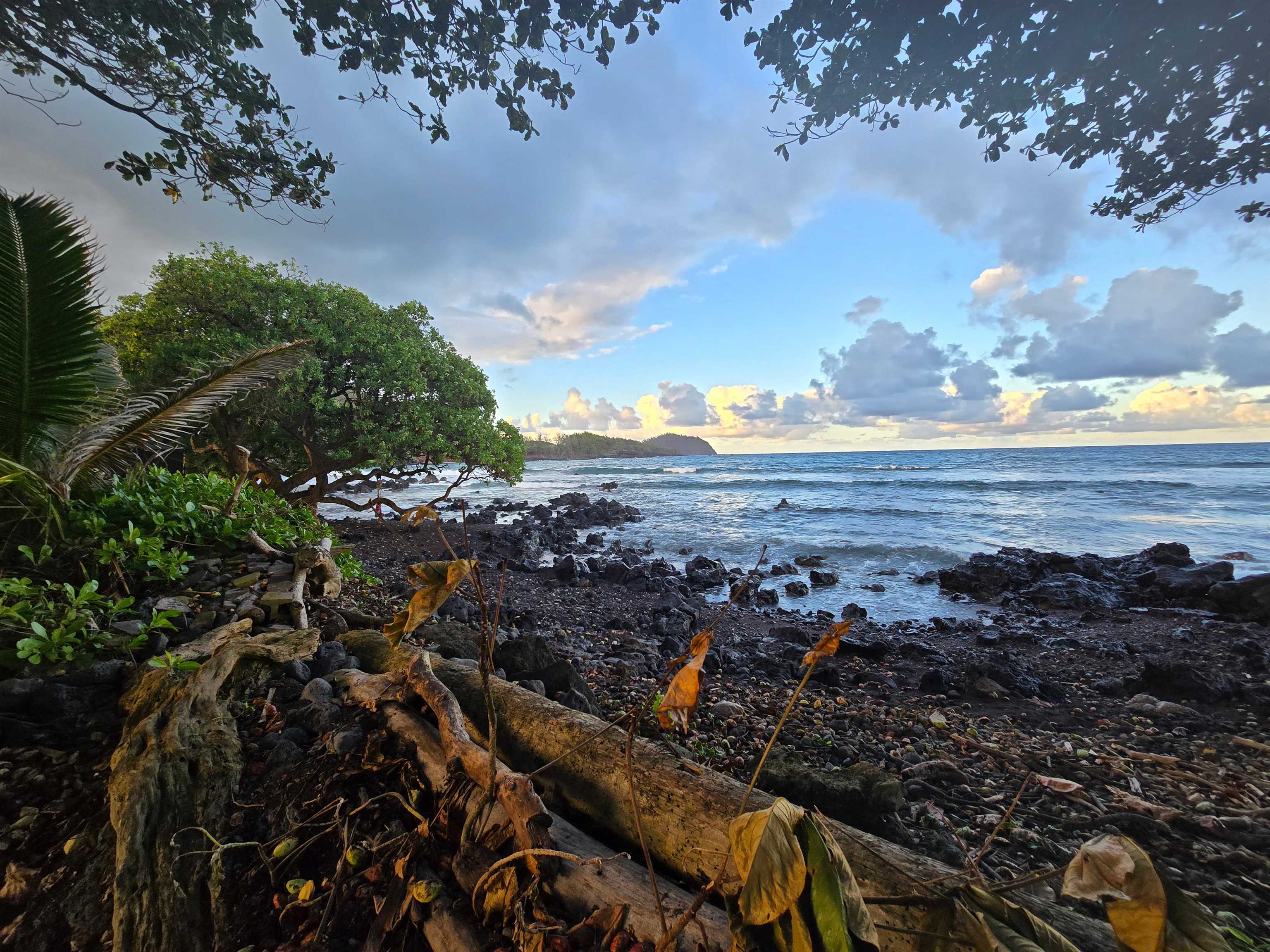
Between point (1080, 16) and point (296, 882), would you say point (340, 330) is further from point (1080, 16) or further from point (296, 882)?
point (1080, 16)

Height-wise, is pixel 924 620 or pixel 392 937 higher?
pixel 392 937

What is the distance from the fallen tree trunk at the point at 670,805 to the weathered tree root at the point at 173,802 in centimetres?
107

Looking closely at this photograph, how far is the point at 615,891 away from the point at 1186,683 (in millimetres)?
6549

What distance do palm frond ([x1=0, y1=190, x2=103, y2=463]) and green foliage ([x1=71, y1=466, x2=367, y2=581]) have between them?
61 centimetres

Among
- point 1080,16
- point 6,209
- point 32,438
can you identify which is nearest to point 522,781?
point 32,438

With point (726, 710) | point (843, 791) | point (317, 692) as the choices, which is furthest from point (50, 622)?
point (726, 710)

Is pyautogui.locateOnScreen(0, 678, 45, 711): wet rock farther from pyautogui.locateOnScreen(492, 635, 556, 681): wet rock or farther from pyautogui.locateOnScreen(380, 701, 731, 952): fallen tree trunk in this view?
pyautogui.locateOnScreen(492, 635, 556, 681): wet rock

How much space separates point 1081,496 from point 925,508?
9.74m

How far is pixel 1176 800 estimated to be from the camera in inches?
117

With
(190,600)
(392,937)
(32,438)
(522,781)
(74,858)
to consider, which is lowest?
(392,937)

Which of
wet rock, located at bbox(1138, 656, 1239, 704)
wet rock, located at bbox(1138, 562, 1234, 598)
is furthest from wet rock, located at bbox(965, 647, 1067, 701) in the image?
wet rock, located at bbox(1138, 562, 1234, 598)

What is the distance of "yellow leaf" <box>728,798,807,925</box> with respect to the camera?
0.81m

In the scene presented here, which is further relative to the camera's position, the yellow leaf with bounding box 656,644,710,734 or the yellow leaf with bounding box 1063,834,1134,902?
the yellow leaf with bounding box 656,644,710,734

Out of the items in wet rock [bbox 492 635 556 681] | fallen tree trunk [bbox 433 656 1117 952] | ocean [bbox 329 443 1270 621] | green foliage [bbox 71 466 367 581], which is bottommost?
ocean [bbox 329 443 1270 621]
